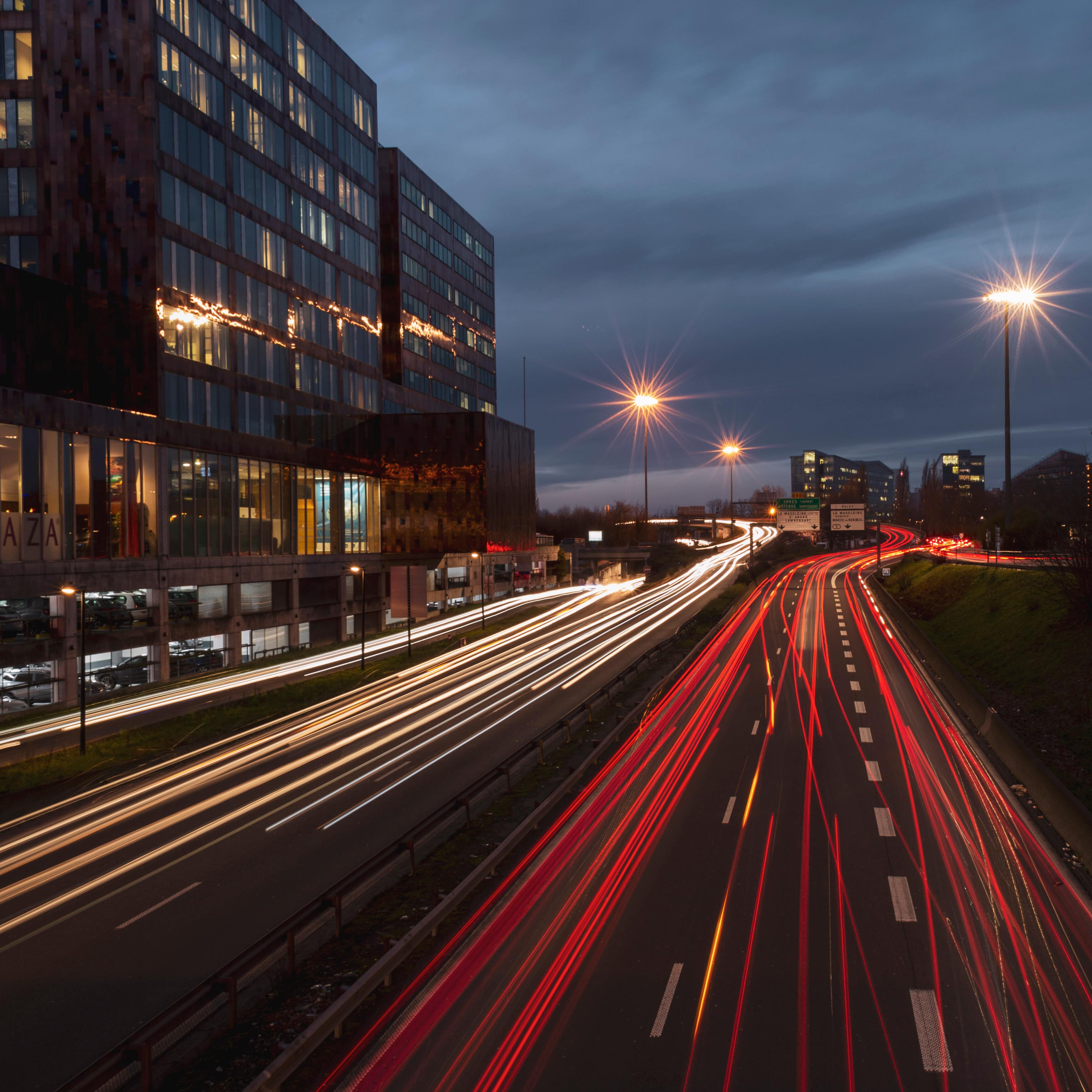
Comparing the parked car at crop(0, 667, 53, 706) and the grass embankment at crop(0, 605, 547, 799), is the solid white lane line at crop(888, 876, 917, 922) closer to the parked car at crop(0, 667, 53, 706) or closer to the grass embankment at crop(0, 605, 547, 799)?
the grass embankment at crop(0, 605, 547, 799)

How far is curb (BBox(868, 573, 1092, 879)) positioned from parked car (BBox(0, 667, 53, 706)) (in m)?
36.9

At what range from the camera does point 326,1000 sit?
9961 mm

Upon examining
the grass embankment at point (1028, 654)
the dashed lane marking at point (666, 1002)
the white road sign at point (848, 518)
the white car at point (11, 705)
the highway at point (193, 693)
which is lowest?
the white car at point (11, 705)

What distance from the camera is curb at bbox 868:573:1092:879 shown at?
14.7 m

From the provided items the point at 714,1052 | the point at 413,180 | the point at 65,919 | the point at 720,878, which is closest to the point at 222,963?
the point at 65,919

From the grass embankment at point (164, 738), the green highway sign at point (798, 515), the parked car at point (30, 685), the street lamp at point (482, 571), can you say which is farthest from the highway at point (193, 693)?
the green highway sign at point (798, 515)

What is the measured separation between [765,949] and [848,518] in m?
63.1

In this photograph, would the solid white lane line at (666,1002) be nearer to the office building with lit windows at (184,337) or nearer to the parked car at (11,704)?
the office building with lit windows at (184,337)

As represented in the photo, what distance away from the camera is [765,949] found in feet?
36.3

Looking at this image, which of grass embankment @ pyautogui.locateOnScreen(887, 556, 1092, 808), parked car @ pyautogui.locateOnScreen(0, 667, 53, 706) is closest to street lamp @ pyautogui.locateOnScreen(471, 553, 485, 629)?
parked car @ pyautogui.locateOnScreen(0, 667, 53, 706)

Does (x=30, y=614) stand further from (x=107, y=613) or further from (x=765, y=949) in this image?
(x=765, y=949)

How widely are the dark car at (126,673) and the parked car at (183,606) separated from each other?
2.81m

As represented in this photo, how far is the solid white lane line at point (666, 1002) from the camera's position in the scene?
30.2ft

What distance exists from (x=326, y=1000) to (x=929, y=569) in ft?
210
